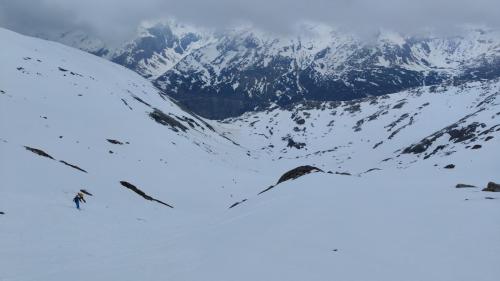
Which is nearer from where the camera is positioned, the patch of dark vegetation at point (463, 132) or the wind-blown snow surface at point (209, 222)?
the wind-blown snow surface at point (209, 222)

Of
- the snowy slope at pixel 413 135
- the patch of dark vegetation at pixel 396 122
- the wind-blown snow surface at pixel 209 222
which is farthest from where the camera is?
the patch of dark vegetation at pixel 396 122

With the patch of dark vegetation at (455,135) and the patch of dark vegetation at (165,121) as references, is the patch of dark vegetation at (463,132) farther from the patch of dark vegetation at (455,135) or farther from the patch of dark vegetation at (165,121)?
the patch of dark vegetation at (165,121)

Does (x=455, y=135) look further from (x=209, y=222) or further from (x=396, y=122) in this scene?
(x=209, y=222)

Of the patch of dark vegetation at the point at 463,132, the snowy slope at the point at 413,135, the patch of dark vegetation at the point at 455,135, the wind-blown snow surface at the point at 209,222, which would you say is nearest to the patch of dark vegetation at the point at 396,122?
the snowy slope at the point at 413,135

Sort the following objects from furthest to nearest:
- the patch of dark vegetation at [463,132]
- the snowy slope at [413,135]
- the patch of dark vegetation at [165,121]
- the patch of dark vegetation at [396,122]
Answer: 1. the patch of dark vegetation at [396,122]
2. the patch of dark vegetation at [165,121]
3. the snowy slope at [413,135]
4. the patch of dark vegetation at [463,132]

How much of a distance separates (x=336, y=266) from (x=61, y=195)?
815 inches

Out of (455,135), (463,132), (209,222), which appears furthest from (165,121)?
(209,222)

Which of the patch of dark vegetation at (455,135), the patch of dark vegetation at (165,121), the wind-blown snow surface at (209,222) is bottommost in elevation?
the wind-blown snow surface at (209,222)

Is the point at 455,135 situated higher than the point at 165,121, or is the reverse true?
the point at 455,135

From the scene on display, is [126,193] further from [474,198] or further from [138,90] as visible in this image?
[138,90]

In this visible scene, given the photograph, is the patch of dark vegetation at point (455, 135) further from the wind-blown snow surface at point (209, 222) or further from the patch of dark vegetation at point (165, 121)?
the patch of dark vegetation at point (165, 121)

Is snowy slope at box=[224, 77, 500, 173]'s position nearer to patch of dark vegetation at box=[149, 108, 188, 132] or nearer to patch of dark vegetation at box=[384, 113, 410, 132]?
patch of dark vegetation at box=[384, 113, 410, 132]

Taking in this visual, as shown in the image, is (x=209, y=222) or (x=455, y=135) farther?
(x=455, y=135)

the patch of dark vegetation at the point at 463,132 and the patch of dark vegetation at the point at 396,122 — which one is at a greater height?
the patch of dark vegetation at the point at 396,122
